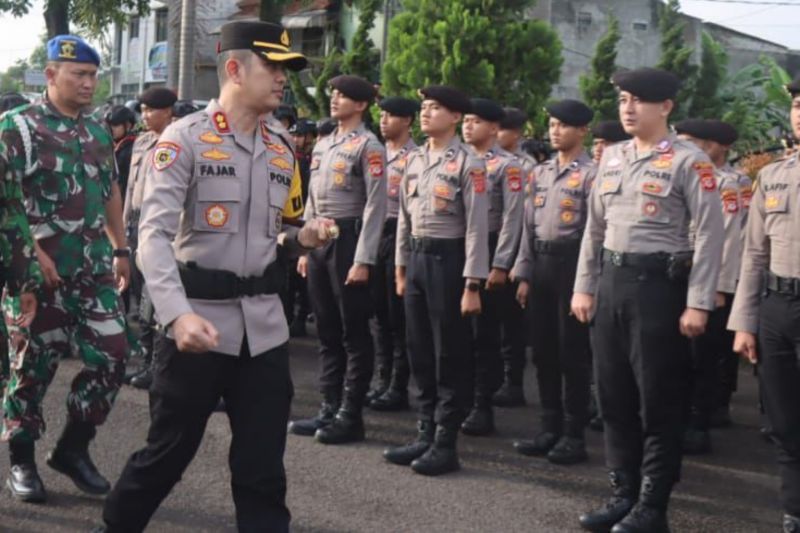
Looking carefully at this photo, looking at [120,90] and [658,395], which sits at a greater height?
[120,90]

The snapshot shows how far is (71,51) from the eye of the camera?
5.13 meters

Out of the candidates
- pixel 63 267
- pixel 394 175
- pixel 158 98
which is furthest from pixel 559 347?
pixel 158 98

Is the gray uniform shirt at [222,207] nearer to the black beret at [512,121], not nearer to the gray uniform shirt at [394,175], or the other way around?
the gray uniform shirt at [394,175]

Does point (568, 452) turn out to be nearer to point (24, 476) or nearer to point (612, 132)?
point (612, 132)

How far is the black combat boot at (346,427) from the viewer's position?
6328 mm

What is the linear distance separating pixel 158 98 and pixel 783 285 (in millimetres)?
5008

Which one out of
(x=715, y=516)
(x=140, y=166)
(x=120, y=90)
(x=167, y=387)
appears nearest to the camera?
(x=167, y=387)

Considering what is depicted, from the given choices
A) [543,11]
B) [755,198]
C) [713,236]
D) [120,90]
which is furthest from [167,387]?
[120,90]

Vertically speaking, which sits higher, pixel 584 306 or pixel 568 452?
pixel 584 306

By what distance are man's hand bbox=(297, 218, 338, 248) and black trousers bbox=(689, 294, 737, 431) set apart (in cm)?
360

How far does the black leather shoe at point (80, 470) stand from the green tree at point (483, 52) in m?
13.0

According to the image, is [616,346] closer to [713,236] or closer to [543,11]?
[713,236]

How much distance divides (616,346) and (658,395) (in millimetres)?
296

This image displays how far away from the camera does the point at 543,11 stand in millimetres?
32562
